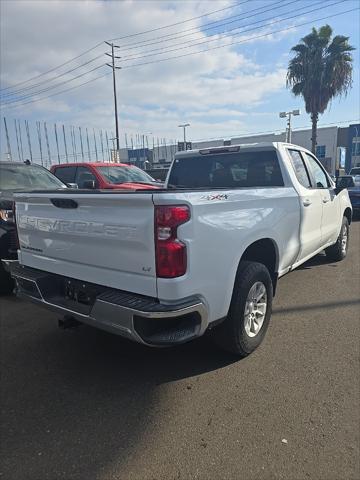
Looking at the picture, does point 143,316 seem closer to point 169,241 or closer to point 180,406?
point 169,241

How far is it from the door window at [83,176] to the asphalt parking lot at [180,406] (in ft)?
20.4

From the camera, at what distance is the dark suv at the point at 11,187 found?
469 cm

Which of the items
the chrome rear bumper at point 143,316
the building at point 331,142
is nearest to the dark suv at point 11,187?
the chrome rear bumper at point 143,316

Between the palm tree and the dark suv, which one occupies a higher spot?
the palm tree

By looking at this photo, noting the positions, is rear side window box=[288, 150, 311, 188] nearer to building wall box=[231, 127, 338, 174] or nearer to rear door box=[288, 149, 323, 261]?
rear door box=[288, 149, 323, 261]

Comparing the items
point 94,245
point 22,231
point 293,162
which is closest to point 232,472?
point 94,245

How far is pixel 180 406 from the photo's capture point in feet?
8.91

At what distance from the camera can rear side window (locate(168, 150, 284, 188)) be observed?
4297 mm

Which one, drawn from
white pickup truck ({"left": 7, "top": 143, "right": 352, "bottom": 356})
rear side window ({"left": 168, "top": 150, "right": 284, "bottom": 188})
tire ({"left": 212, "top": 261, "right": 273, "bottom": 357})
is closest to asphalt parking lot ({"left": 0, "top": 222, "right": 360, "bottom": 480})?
tire ({"left": 212, "top": 261, "right": 273, "bottom": 357})

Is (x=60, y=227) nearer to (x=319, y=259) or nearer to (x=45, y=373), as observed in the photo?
(x=45, y=373)

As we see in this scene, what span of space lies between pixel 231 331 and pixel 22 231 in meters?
2.15

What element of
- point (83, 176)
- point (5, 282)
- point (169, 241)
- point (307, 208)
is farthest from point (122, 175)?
point (169, 241)

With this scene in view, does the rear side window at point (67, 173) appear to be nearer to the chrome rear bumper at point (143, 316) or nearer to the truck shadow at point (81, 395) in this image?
the truck shadow at point (81, 395)

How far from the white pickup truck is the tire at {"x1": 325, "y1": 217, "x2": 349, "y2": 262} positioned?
268 cm
